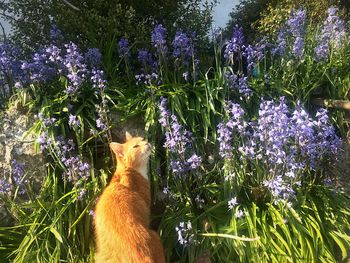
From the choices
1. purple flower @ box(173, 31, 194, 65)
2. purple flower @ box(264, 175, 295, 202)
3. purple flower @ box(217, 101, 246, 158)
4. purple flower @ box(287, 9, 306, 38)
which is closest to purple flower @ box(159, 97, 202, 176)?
purple flower @ box(217, 101, 246, 158)

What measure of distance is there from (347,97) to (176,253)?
2349mm

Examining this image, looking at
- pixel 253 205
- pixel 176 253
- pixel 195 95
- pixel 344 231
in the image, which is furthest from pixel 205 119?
pixel 344 231

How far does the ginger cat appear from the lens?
2.88 m

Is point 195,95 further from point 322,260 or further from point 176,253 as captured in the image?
point 322,260

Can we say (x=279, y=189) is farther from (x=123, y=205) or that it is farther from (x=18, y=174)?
(x=18, y=174)

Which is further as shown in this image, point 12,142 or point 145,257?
point 12,142

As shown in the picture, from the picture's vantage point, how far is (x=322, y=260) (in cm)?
333

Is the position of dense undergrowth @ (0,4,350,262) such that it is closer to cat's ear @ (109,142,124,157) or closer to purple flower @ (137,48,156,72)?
purple flower @ (137,48,156,72)

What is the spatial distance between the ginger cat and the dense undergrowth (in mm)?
280

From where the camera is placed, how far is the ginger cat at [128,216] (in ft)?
9.43

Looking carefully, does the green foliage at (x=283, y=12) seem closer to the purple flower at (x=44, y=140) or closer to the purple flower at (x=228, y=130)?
the purple flower at (x=228, y=130)

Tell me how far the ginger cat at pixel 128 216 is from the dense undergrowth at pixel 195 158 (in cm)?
28

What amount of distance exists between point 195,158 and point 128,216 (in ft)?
2.50

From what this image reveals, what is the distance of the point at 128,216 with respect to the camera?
2.99 m
